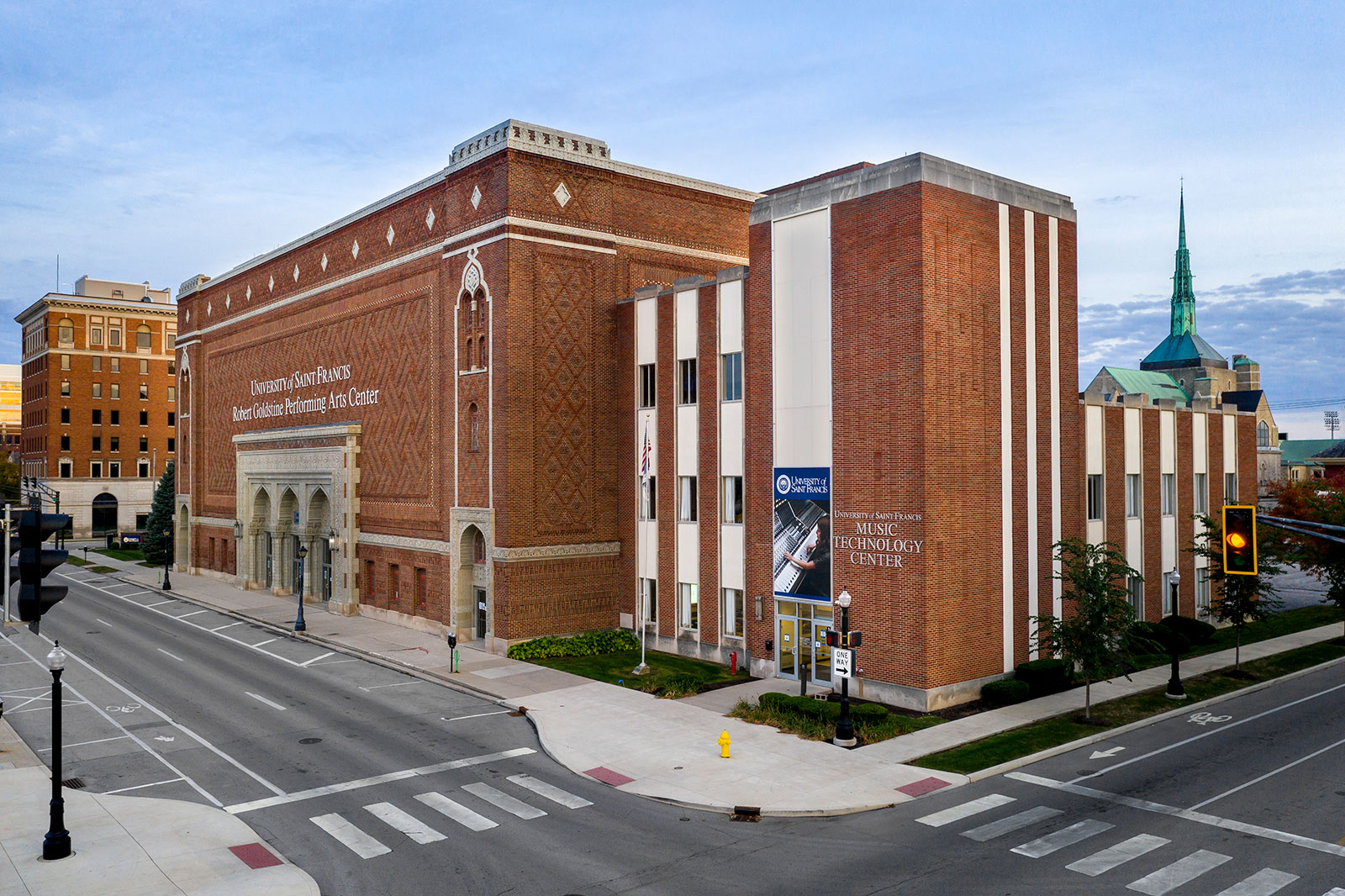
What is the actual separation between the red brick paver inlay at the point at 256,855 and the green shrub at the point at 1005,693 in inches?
777

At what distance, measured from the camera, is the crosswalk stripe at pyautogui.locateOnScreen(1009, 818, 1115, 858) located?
16.7 meters

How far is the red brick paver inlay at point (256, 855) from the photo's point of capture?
16.3 meters

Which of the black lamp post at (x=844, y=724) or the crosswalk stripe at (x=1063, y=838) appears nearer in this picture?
the crosswalk stripe at (x=1063, y=838)

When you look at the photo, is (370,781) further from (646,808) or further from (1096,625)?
(1096,625)

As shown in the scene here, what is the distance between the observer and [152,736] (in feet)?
81.3

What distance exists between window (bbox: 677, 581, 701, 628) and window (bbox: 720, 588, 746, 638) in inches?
49.5

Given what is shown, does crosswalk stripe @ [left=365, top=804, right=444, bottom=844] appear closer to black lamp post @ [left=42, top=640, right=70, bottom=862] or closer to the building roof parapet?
black lamp post @ [left=42, top=640, right=70, bottom=862]

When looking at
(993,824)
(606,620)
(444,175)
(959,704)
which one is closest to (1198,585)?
(959,704)

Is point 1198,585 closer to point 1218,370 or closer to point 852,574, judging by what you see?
point 852,574

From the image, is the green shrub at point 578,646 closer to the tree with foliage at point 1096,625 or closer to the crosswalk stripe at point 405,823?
the crosswalk stripe at point 405,823

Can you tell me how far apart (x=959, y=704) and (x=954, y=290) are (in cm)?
1240

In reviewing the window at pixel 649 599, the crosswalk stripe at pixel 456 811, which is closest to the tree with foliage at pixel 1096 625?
the window at pixel 649 599

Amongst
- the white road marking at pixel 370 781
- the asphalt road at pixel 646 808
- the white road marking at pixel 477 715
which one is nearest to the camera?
the asphalt road at pixel 646 808

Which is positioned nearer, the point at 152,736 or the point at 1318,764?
the point at 1318,764
